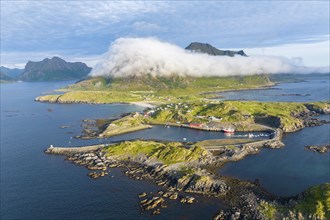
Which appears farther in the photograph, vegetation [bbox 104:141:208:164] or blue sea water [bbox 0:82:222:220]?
vegetation [bbox 104:141:208:164]

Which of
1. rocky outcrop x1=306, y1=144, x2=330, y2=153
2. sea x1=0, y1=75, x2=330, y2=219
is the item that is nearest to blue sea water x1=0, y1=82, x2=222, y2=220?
sea x1=0, y1=75, x2=330, y2=219

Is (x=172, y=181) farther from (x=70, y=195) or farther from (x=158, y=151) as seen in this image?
(x=70, y=195)

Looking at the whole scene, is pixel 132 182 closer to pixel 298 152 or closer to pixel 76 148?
pixel 76 148

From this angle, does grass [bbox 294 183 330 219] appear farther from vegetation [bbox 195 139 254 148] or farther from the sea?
vegetation [bbox 195 139 254 148]

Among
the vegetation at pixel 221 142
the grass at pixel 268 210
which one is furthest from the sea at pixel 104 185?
the vegetation at pixel 221 142

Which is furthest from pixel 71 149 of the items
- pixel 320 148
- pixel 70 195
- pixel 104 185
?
pixel 320 148

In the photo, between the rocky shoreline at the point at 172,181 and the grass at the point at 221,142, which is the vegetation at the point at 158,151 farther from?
the grass at the point at 221,142

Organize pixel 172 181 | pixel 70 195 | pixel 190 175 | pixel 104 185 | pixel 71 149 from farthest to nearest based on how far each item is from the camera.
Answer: pixel 71 149 < pixel 104 185 < pixel 172 181 < pixel 190 175 < pixel 70 195

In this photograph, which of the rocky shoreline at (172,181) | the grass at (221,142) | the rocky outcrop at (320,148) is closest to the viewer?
the rocky shoreline at (172,181)

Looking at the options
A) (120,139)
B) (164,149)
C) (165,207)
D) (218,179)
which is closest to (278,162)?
(218,179)
